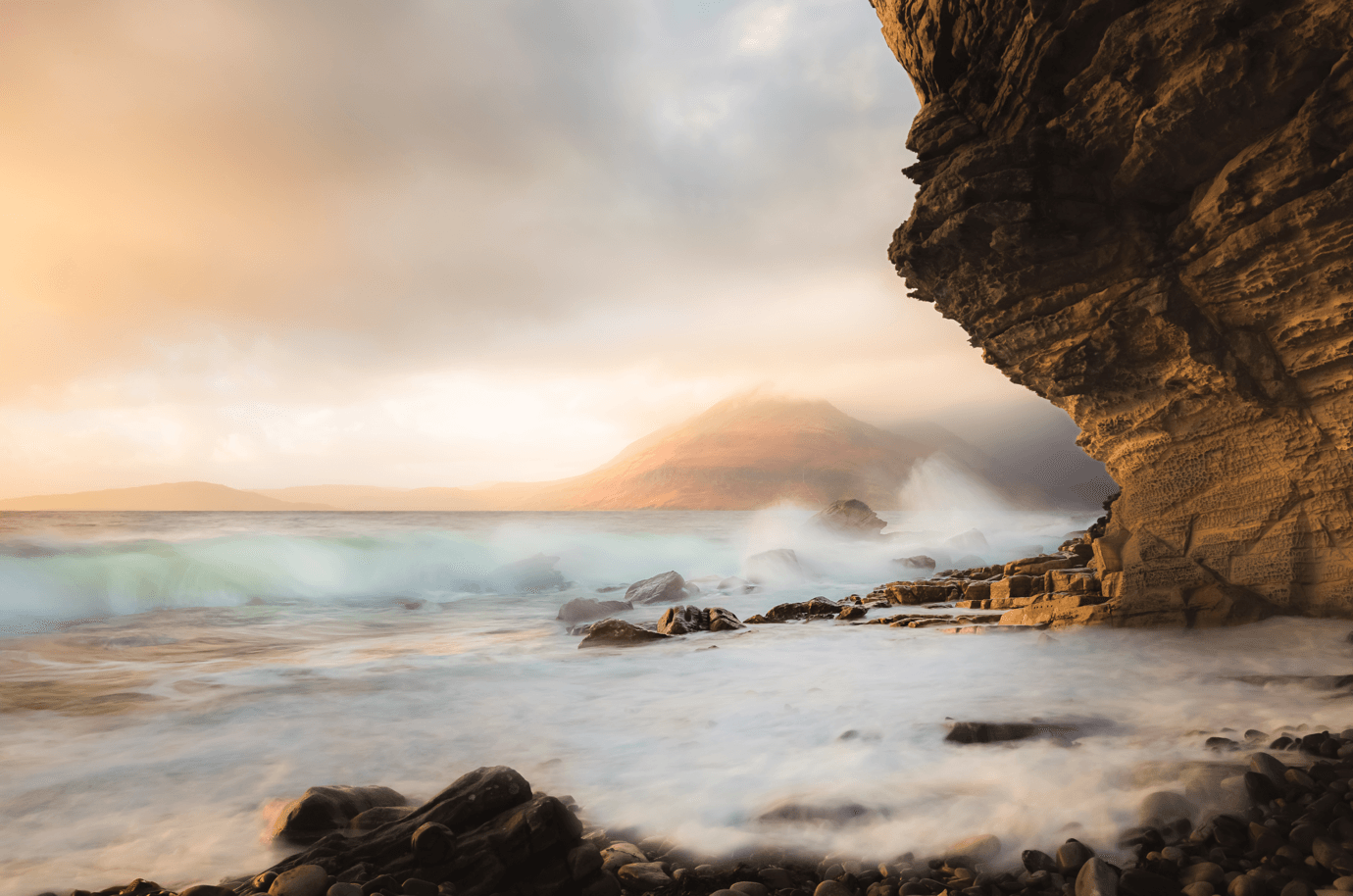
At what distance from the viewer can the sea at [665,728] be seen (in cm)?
321

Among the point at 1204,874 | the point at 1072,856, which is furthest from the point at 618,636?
the point at 1204,874

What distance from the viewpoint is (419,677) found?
24.7 ft

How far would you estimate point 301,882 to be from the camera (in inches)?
98.2

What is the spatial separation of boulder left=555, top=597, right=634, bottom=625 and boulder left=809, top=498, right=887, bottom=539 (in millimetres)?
24316

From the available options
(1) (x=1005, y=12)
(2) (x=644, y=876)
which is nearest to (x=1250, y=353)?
(1) (x=1005, y=12)

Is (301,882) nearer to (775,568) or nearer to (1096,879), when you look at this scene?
(1096,879)

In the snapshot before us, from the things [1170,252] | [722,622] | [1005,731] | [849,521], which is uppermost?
[1170,252]

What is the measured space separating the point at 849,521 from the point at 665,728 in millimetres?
34603

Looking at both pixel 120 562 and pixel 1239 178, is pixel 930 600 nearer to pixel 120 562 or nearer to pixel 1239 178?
pixel 1239 178

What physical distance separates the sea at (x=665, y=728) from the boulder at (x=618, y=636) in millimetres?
415

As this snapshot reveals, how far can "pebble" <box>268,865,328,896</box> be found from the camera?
246cm

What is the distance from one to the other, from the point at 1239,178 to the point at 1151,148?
29.8 inches

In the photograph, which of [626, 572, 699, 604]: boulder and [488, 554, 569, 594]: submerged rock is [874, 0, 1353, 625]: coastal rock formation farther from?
[488, 554, 569, 594]: submerged rock

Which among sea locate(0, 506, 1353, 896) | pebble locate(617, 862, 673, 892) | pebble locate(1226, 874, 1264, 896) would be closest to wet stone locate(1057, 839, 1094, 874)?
sea locate(0, 506, 1353, 896)
